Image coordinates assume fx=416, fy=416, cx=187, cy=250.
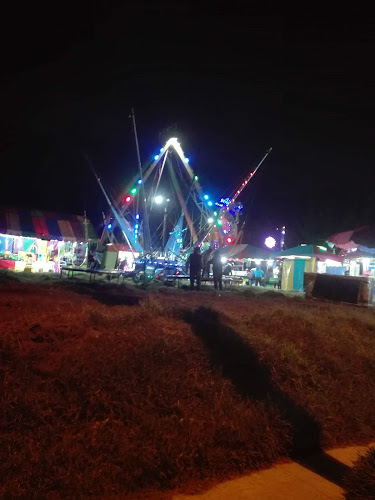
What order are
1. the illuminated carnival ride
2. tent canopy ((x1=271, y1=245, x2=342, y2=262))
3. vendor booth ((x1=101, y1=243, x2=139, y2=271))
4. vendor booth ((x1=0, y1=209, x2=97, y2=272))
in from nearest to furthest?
the illuminated carnival ride < tent canopy ((x1=271, y1=245, x2=342, y2=262)) < vendor booth ((x1=101, y1=243, x2=139, y2=271)) < vendor booth ((x1=0, y1=209, x2=97, y2=272))

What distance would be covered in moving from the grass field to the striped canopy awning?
20.9 m

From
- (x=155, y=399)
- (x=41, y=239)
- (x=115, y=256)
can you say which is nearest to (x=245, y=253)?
(x=115, y=256)

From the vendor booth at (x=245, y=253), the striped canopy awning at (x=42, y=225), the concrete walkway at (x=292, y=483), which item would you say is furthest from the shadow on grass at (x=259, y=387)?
the striped canopy awning at (x=42, y=225)

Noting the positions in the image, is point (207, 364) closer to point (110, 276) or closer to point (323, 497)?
point (323, 497)

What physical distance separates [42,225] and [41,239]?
1.09m

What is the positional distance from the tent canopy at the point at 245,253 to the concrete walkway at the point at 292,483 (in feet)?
72.7

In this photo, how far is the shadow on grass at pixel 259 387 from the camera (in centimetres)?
457

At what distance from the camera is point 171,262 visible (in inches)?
787

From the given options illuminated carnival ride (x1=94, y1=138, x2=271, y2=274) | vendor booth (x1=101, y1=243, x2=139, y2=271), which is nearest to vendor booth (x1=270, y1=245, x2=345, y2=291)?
illuminated carnival ride (x1=94, y1=138, x2=271, y2=274)

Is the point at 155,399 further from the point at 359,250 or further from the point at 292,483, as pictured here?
the point at 359,250

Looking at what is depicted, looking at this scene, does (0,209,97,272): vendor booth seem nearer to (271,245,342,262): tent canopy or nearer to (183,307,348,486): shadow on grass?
(271,245,342,262): tent canopy

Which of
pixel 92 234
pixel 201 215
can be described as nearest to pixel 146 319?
pixel 201 215

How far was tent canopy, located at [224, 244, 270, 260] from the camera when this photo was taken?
26706mm

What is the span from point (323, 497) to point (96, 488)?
6.66ft
